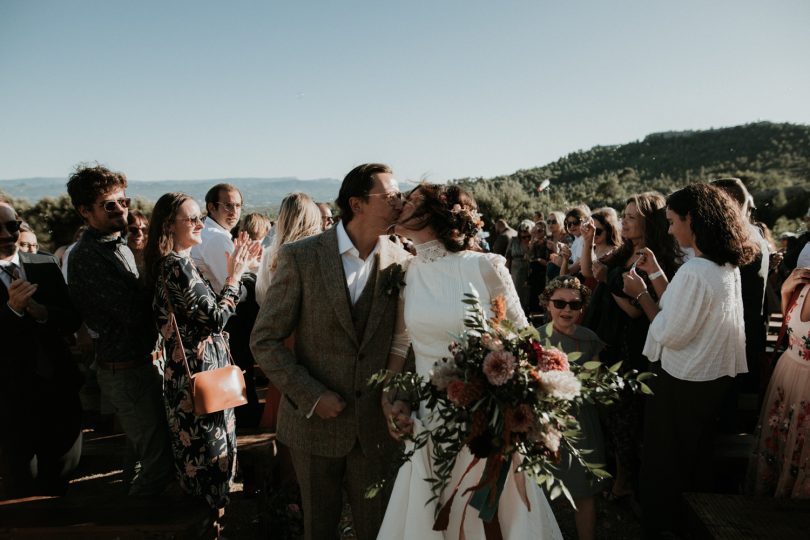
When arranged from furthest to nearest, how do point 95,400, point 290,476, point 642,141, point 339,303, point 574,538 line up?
point 642,141, point 95,400, point 290,476, point 574,538, point 339,303

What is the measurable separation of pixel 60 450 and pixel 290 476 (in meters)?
1.56

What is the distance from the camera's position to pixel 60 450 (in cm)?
358

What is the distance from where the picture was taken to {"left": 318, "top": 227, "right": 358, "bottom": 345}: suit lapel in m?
2.56

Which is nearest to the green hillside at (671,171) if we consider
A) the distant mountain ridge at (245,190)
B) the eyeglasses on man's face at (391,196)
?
the distant mountain ridge at (245,190)

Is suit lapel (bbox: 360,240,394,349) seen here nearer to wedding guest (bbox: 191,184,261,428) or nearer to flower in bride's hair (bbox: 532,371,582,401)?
flower in bride's hair (bbox: 532,371,582,401)

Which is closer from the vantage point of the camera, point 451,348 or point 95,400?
point 451,348

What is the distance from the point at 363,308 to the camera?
2648mm

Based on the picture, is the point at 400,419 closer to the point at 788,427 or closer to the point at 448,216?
the point at 448,216

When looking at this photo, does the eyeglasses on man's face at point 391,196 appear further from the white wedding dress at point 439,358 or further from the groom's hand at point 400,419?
the groom's hand at point 400,419

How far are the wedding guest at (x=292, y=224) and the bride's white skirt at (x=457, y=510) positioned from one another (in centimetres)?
210

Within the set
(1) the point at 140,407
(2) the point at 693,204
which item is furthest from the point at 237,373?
(2) the point at 693,204

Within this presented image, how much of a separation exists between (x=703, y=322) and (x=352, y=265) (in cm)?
206

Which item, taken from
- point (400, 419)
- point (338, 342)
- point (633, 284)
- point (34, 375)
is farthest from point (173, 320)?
point (633, 284)

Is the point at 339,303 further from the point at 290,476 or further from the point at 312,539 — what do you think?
the point at 290,476
